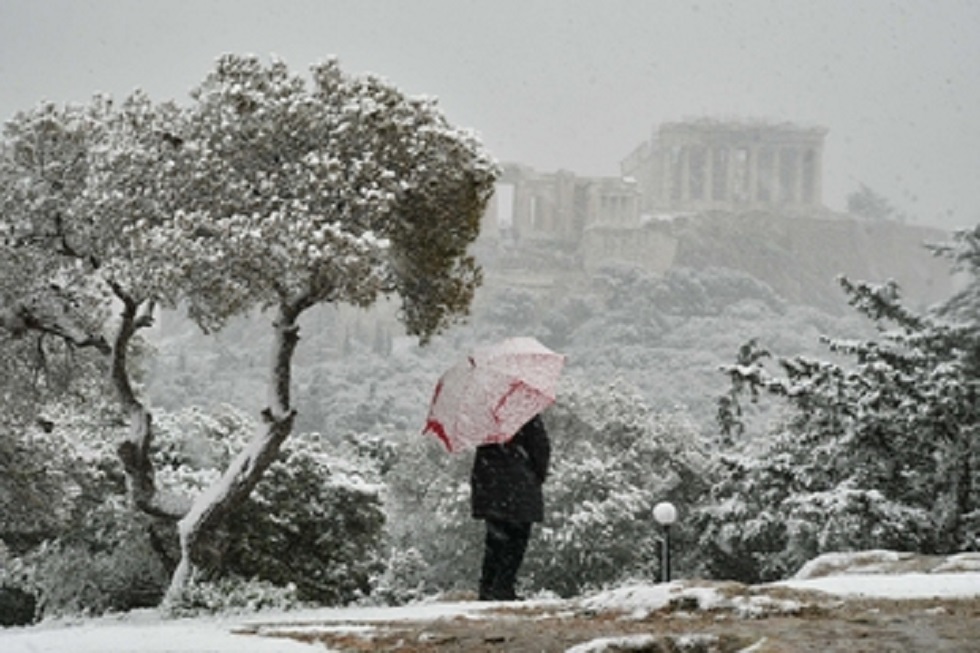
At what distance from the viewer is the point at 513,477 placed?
25.2 ft

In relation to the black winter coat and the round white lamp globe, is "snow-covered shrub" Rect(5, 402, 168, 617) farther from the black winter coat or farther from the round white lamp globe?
the black winter coat

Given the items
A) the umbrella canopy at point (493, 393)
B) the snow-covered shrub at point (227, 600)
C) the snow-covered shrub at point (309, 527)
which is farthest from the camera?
the snow-covered shrub at point (309, 527)

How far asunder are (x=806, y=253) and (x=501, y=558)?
12689cm

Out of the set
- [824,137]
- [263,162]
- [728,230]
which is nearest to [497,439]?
[263,162]

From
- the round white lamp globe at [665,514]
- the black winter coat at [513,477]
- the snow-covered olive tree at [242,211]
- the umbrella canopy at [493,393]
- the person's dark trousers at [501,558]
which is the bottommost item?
the round white lamp globe at [665,514]

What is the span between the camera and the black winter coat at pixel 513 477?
763 centimetres

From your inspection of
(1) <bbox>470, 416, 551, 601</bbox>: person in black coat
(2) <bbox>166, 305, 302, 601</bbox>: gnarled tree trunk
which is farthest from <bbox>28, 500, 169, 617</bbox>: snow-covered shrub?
(1) <bbox>470, 416, 551, 601</bbox>: person in black coat

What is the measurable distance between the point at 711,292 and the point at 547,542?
294 ft

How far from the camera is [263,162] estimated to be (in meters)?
10.0

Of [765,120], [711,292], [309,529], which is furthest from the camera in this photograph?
[765,120]

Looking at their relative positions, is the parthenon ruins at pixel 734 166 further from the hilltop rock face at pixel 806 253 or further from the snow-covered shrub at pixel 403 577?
the snow-covered shrub at pixel 403 577

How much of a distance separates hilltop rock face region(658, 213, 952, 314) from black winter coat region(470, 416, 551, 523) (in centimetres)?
11476

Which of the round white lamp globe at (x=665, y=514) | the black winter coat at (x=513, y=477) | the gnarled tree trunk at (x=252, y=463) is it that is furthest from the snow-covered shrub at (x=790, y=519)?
the black winter coat at (x=513, y=477)

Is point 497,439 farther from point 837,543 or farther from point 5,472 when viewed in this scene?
point 837,543
